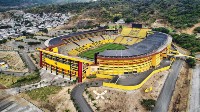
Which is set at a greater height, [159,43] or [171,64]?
[159,43]

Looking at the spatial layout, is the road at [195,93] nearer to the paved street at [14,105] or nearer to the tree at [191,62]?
the tree at [191,62]

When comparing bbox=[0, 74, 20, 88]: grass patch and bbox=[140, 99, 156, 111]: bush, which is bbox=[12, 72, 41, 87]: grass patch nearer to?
bbox=[0, 74, 20, 88]: grass patch

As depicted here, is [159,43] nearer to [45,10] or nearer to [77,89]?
[77,89]

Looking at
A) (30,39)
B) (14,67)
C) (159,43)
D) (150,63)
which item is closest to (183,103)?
(150,63)

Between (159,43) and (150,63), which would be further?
(159,43)

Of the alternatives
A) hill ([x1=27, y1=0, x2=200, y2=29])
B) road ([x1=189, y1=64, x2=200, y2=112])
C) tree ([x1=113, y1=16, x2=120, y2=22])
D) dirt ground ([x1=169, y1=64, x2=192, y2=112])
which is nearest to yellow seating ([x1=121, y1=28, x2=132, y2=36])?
hill ([x1=27, y1=0, x2=200, y2=29])

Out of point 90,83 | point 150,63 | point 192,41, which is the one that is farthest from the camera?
point 192,41
